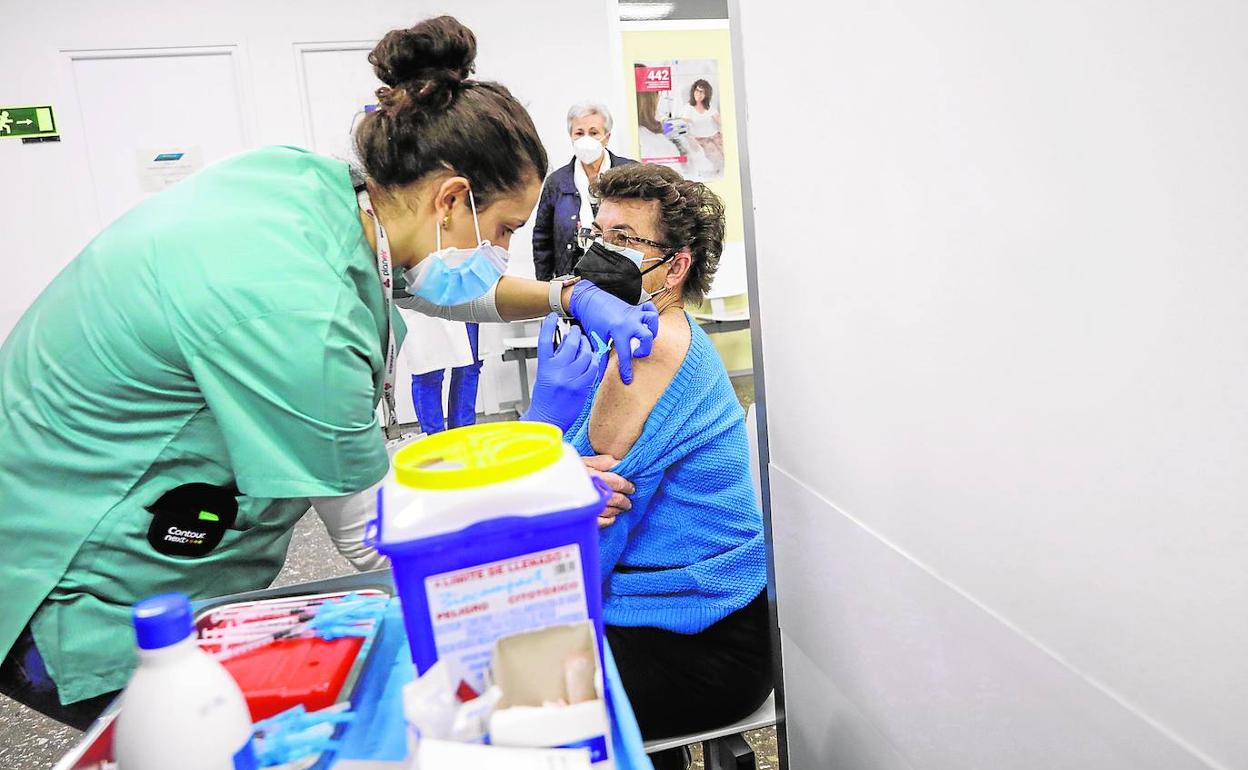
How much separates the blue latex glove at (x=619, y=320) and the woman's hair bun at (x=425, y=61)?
47 cm

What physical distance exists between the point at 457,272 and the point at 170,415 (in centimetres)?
47

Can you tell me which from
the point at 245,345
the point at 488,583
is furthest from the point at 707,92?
the point at 488,583

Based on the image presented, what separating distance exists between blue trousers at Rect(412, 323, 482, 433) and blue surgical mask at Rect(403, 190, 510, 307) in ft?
7.89

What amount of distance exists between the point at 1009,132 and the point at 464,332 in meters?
3.27

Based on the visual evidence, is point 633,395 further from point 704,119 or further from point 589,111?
point 704,119

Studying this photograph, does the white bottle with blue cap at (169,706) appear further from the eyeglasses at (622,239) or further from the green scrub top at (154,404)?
the eyeglasses at (622,239)

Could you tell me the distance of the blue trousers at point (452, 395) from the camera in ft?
12.3

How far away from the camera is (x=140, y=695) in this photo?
1.70 ft

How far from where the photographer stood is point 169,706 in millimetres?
517

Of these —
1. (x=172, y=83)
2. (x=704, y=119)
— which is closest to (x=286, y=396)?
(x=172, y=83)

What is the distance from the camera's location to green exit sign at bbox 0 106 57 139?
13.1 ft

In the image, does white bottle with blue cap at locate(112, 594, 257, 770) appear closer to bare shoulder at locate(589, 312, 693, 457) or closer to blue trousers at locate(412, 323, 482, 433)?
bare shoulder at locate(589, 312, 693, 457)

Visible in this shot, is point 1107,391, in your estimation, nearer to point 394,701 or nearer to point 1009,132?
point 1009,132

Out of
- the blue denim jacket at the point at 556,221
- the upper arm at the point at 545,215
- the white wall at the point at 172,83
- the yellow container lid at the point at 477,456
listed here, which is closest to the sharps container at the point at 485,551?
the yellow container lid at the point at 477,456
